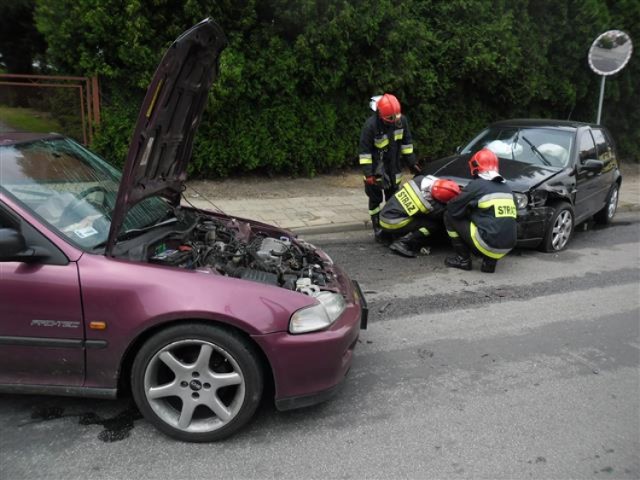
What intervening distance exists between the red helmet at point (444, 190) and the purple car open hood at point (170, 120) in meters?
3.08

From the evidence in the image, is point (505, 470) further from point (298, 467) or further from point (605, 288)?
point (605, 288)

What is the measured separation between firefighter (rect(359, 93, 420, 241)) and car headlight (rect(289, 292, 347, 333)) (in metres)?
4.07

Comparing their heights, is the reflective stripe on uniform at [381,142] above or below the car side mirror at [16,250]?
above

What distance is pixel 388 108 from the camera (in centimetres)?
686

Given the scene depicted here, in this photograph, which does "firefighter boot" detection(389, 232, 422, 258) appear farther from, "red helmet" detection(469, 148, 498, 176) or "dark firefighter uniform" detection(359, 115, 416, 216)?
"red helmet" detection(469, 148, 498, 176)

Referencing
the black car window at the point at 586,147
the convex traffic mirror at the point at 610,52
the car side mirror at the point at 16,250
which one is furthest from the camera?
the convex traffic mirror at the point at 610,52

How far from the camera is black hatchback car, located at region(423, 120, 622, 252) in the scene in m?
6.41

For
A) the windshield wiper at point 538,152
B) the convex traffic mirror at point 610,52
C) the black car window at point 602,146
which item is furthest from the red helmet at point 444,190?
the convex traffic mirror at point 610,52

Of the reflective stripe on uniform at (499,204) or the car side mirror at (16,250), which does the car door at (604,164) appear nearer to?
the reflective stripe on uniform at (499,204)

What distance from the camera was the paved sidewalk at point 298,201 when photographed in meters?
7.78

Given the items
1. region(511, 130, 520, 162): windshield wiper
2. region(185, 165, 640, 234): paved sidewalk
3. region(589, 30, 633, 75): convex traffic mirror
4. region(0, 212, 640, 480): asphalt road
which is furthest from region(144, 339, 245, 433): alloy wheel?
region(589, 30, 633, 75): convex traffic mirror

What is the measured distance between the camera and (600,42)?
10.8 meters

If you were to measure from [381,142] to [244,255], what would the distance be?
4.25 m

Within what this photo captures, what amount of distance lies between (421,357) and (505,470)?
4.14 feet
